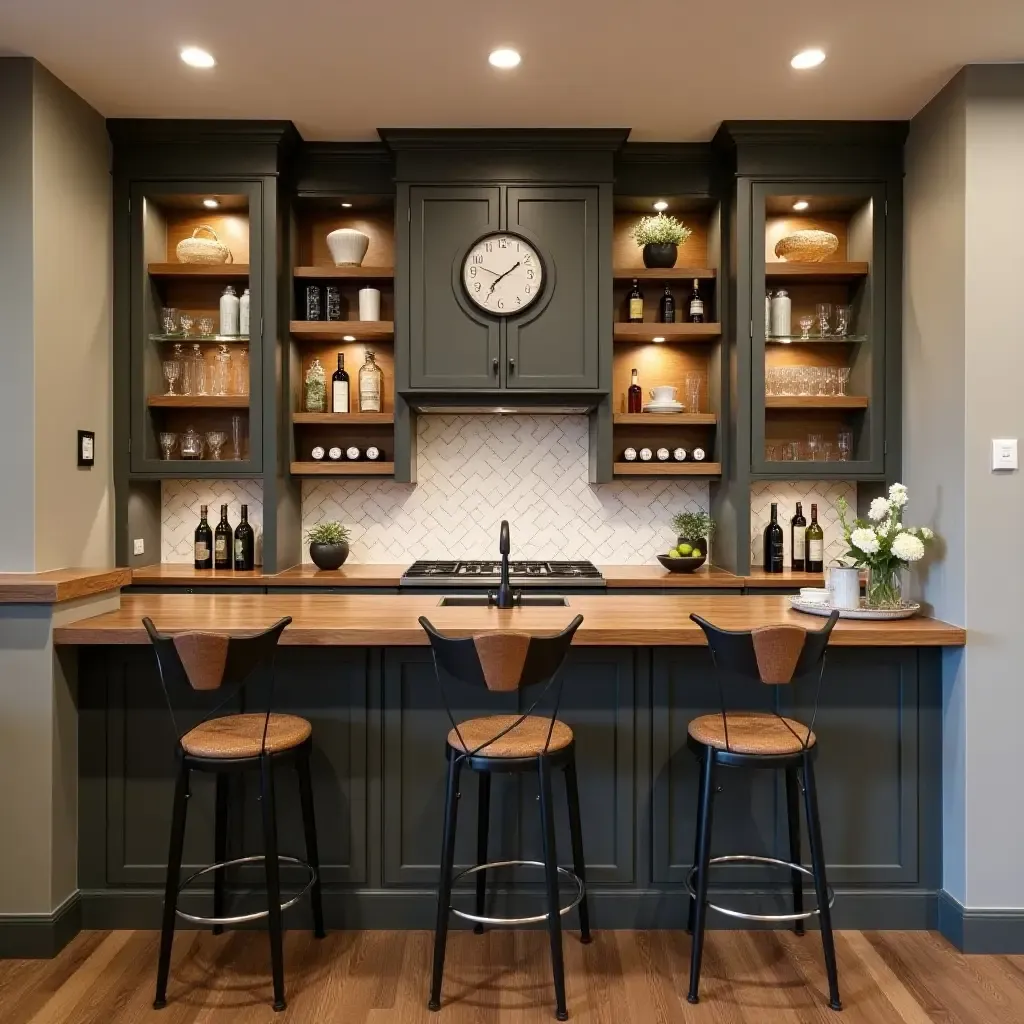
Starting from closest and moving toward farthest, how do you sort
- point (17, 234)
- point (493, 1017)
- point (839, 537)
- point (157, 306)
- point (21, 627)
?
point (493, 1017), point (21, 627), point (17, 234), point (157, 306), point (839, 537)

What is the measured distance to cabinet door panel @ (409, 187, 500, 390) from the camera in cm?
364

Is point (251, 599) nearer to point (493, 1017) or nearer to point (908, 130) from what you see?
point (493, 1017)

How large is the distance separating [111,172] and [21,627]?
221 cm

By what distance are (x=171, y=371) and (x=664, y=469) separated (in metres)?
2.38

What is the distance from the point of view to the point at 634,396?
13.1ft

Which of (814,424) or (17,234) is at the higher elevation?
(17,234)

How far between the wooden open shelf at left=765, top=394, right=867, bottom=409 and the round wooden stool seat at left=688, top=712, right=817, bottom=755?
5.81 ft

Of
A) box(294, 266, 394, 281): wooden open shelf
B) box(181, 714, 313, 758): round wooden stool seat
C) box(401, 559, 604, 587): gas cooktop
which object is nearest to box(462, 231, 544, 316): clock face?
box(294, 266, 394, 281): wooden open shelf

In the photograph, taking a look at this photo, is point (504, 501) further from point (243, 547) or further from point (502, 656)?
point (502, 656)

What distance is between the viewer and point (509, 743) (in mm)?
2104

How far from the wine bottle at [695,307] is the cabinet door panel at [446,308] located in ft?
3.20

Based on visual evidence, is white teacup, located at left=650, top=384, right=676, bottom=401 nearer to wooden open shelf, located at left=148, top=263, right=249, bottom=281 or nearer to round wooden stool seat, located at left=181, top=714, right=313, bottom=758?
wooden open shelf, located at left=148, top=263, right=249, bottom=281

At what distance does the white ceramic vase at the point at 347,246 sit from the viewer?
150 inches

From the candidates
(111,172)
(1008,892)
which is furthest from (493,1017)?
(111,172)
